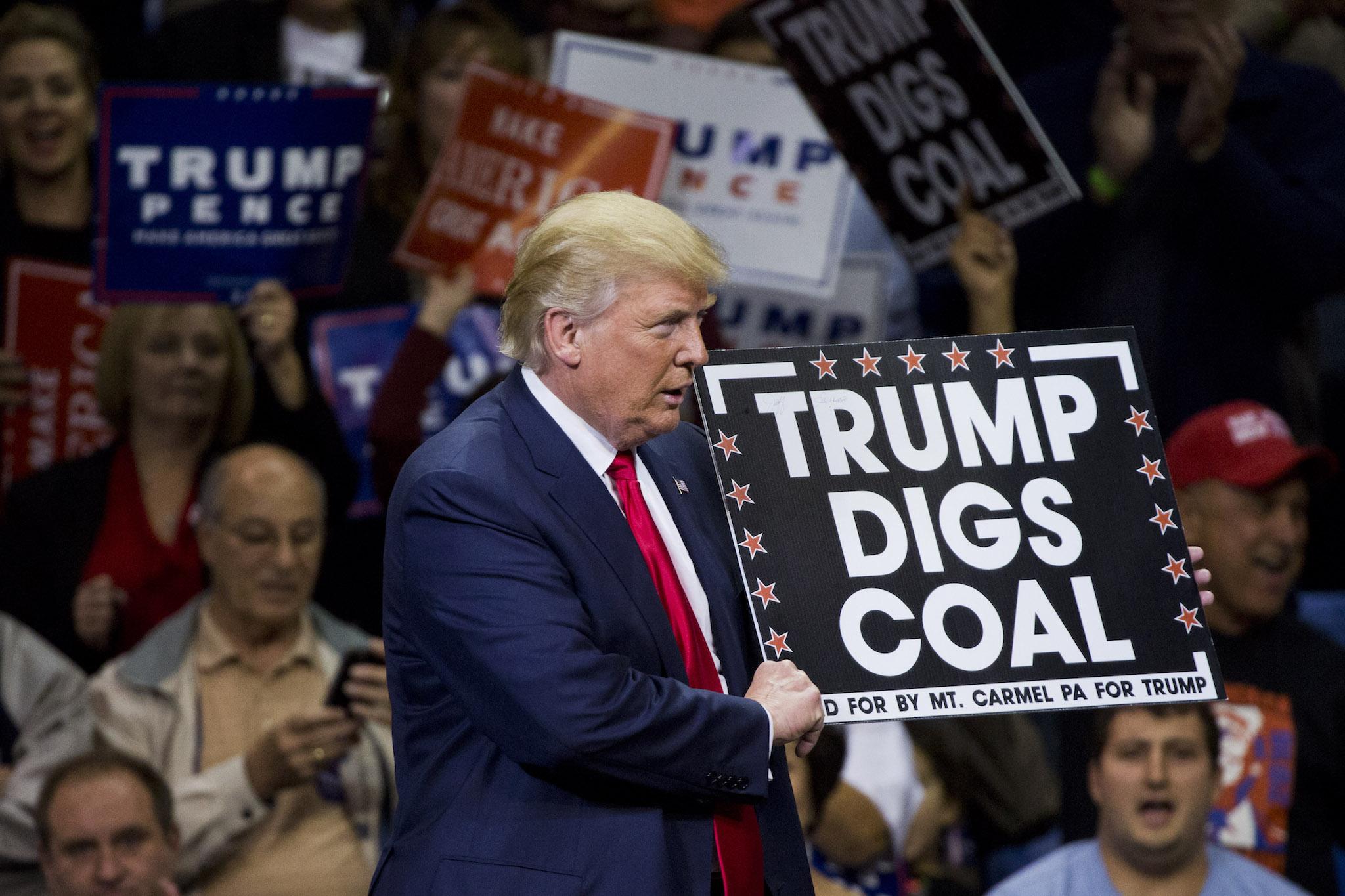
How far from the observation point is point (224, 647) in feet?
14.2

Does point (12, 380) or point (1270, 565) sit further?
point (12, 380)

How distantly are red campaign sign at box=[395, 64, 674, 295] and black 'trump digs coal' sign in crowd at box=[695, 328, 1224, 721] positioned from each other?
2151 mm

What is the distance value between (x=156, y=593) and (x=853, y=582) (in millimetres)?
2542

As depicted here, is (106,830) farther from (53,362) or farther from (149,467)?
(53,362)

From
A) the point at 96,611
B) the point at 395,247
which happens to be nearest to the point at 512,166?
the point at 395,247

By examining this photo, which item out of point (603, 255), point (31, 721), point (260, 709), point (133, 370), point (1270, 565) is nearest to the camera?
point (603, 255)

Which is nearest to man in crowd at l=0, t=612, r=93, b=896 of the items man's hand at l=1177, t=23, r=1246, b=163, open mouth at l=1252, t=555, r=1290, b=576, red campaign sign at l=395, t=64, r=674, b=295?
red campaign sign at l=395, t=64, r=674, b=295

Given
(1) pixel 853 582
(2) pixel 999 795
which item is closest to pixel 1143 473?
(1) pixel 853 582

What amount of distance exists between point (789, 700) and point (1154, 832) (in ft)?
6.05

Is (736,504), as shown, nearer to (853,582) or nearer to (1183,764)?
(853,582)

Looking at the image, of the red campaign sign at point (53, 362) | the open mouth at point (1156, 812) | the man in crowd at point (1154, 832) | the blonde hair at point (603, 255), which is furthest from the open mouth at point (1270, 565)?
the red campaign sign at point (53, 362)

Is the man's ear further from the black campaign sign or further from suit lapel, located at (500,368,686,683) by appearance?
the black campaign sign

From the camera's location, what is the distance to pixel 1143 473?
8.59 ft

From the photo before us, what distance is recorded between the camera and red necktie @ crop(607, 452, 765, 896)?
7.79 ft
